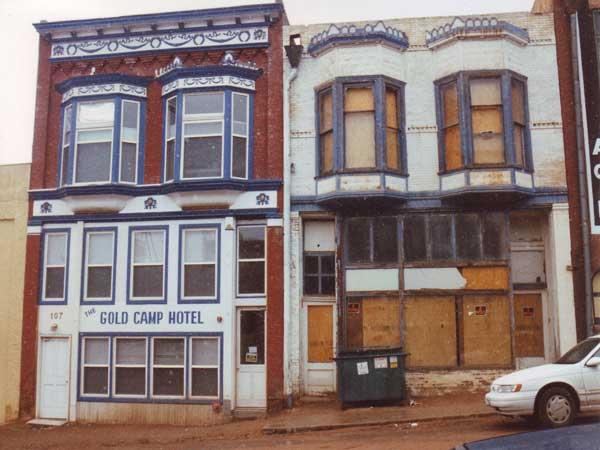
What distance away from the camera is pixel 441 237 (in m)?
15.8

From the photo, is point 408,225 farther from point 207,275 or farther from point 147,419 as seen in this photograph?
point 147,419

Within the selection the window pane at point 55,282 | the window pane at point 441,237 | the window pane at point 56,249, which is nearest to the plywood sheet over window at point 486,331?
the window pane at point 441,237

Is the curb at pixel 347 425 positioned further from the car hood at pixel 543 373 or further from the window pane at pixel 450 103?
the window pane at pixel 450 103

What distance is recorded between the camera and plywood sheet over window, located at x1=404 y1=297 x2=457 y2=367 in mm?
15391

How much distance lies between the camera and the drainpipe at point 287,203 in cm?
1561

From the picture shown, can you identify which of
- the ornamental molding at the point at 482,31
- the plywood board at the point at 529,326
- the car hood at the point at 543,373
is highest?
the ornamental molding at the point at 482,31

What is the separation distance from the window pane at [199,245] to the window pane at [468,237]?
6.50 m

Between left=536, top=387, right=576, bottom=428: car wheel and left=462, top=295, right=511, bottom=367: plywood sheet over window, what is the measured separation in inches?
185

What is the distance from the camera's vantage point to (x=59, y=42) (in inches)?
711

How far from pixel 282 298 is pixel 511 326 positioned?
5893 mm

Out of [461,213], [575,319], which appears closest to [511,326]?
[575,319]

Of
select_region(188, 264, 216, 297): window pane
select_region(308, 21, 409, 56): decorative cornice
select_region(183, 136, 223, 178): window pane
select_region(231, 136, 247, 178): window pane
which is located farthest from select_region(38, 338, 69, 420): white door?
select_region(308, 21, 409, 56): decorative cornice

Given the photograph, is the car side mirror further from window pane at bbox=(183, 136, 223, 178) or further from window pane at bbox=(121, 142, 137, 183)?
window pane at bbox=(121, 142, 137, 183)

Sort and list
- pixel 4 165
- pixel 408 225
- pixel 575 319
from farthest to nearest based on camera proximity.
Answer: pixel 4 165, pixel 408 225, pixel 575 319
